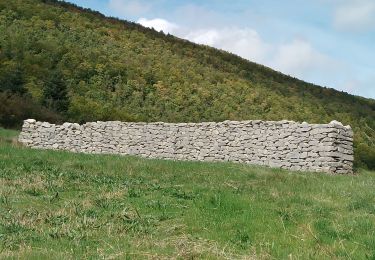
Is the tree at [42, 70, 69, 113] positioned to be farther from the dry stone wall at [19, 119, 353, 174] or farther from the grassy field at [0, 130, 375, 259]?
the grassy field at [0, 130, 375, 259]

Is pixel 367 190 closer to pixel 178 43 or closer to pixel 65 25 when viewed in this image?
pixel 65 25

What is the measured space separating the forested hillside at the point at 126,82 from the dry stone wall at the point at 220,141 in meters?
4.37

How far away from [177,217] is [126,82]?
33.4 meters

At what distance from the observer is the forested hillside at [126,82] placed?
32562 millimetres

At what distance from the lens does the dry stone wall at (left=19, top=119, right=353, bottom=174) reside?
17875 millimetres

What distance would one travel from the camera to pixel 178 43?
58.2m

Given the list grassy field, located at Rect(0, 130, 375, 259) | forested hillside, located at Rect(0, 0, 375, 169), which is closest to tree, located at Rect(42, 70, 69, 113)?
forested hillside, located at Rect(0, 0, 375, 169)

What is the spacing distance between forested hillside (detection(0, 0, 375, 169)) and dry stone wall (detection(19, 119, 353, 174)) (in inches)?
172

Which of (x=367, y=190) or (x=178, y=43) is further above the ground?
(x=178, y=43)

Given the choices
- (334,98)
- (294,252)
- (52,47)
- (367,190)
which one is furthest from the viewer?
(334,98)

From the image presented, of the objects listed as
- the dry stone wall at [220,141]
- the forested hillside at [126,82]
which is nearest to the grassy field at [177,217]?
the dry stone wall at [220,141]

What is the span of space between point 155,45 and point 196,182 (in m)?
41.9

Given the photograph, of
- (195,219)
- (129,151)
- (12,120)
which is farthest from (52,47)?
(195,219)

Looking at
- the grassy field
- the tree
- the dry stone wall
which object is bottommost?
the grassy field
